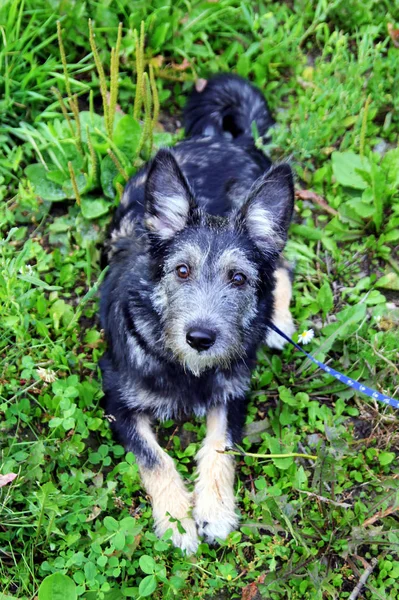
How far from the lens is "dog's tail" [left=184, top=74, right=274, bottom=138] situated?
15.5 feet

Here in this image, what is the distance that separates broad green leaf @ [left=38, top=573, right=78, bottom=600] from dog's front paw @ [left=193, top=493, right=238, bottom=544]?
89 centimetres

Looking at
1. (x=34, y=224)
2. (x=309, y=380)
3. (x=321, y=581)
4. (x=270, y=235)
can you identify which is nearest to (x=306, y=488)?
(x=321, y=581)

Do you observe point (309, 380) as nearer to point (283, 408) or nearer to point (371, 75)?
point (283, 408)

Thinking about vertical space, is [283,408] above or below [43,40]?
below

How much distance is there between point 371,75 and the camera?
528cm

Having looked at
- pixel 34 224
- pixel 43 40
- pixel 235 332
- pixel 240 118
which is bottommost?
pixel 34 224

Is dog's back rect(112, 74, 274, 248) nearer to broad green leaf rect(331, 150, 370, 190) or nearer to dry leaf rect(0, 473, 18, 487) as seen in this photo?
broad green leaf rect(331, 150, 370, 190)

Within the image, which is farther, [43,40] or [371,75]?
[371,75]

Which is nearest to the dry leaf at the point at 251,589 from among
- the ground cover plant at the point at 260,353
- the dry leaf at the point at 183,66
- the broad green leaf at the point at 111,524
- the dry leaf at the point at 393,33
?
the ground cover plant at the point at 260,353

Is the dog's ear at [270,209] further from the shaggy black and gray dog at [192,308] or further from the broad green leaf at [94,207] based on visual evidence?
the broad green leaf at [94,207]

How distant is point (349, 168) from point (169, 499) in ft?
8.95

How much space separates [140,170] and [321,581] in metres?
2.70

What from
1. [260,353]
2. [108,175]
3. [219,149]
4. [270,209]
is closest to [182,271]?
[270,209]

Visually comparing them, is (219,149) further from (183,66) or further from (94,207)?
(183,66)
